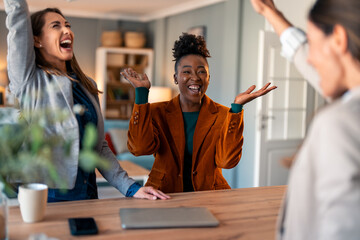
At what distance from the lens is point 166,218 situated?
1406mm

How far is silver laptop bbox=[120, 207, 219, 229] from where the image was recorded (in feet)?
4.41

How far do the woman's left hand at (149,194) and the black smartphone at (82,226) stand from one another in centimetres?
35

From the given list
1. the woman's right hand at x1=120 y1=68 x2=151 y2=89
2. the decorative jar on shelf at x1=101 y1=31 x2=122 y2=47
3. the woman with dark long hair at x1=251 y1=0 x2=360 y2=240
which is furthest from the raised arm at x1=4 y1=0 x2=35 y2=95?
the decorative jar on shelf at x1=101 y1=31 x2=122 y2=47

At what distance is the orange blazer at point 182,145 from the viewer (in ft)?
6.97

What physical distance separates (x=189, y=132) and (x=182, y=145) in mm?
98

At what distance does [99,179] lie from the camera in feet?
13.5

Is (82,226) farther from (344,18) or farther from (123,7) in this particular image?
(123,7)

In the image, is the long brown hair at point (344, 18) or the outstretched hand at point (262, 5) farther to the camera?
the outstretched hand at point (262, 5)

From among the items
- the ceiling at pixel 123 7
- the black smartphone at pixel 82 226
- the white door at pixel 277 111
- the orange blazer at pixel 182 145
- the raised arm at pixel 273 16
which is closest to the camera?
the black smartphone at pixel 82 226

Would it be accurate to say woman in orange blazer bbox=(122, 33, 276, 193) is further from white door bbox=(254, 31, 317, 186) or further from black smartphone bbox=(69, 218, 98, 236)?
white door bbox=(254, 31, 317, 186)

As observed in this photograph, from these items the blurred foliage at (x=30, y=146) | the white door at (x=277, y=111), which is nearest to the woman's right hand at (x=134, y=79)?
the blurred foliage at (x=30, y=146)

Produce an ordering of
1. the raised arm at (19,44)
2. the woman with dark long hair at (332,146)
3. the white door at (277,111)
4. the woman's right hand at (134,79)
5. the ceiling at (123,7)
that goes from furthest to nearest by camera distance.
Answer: the ceiling at (123,7), the white door at (277,111), the woman's right hand at (134,79), the raised arm at (19,44), the woman with dark long hair at (332,146)

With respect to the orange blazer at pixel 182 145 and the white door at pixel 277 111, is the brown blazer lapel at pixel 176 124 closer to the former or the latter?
the orange blazer at pixel 182 145

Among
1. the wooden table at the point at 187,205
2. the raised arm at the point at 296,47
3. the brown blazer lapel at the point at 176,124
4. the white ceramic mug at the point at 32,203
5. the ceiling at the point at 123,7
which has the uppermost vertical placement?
the ceiling at the point at 123,7
